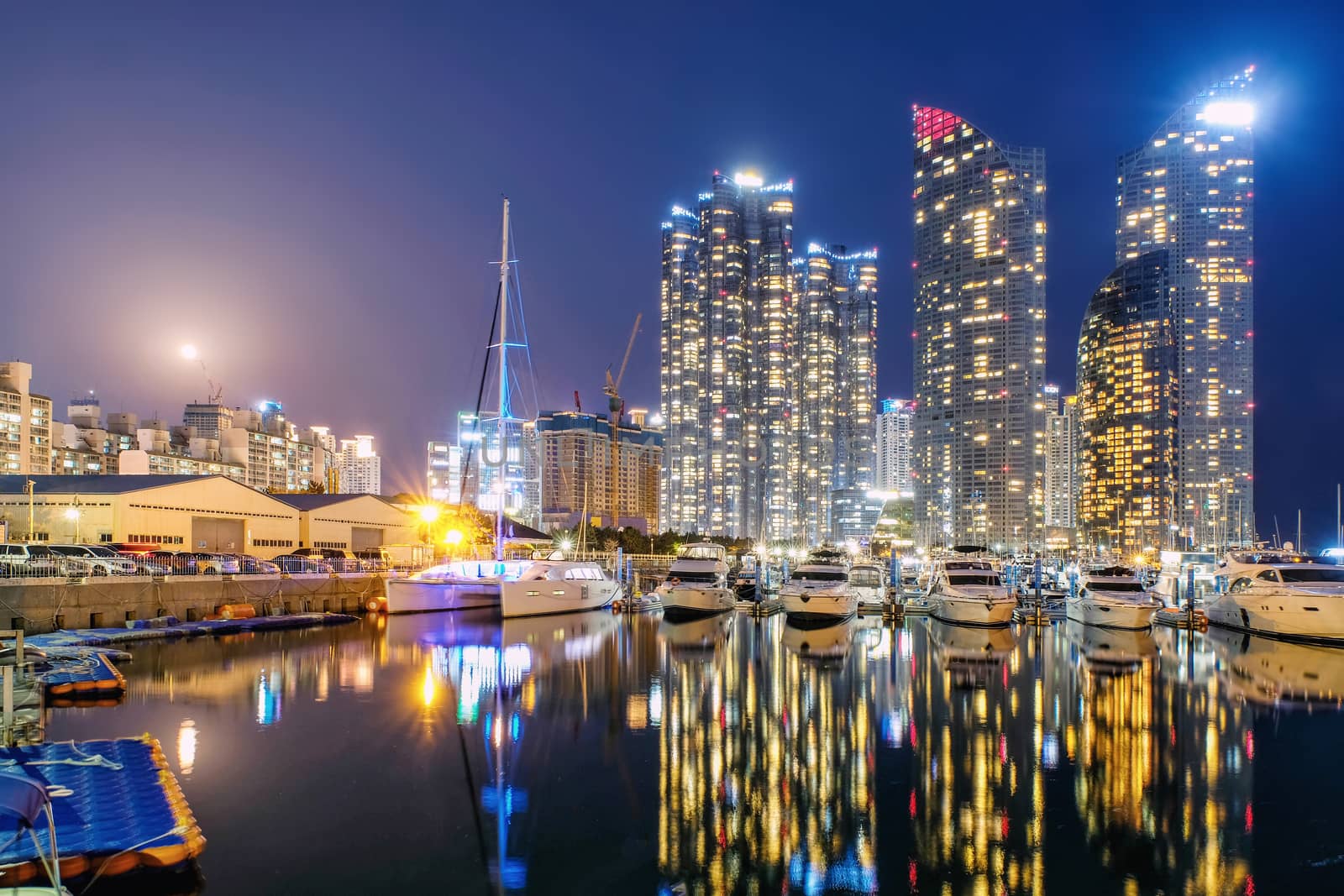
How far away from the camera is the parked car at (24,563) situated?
31.7m

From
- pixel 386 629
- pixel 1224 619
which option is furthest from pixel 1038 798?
pixel 1224 619

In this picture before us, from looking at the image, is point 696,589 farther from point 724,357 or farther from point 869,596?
point 724,357

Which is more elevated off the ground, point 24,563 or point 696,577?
point 24,563

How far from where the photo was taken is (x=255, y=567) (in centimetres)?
4378

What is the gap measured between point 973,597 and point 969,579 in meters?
2.25

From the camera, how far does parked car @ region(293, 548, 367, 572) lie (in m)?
49.6

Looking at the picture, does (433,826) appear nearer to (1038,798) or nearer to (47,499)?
(1038,798)

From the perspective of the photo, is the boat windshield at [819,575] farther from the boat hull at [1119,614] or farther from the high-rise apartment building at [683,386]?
the high-rise apartment building at [683,386]

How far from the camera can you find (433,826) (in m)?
10.6

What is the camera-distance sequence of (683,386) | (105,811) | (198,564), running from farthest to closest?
1. (683,386)
2. (198,564)
3. (105,811)

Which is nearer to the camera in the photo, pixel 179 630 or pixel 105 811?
pixel 105 811

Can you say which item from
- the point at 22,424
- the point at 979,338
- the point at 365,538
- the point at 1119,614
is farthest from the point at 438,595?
the point at 979,338

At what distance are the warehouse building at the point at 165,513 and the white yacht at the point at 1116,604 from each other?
49.1m

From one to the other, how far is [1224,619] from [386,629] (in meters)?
35.7
